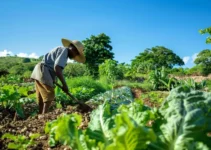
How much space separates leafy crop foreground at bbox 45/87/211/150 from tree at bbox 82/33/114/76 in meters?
26.2

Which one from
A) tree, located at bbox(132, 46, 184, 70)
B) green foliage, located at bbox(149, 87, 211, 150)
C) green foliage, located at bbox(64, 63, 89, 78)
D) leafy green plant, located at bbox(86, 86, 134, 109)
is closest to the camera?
green foliage, located at bbox(149, 87, 211, 150)

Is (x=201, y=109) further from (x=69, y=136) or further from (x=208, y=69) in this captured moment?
(x=208, y=69)

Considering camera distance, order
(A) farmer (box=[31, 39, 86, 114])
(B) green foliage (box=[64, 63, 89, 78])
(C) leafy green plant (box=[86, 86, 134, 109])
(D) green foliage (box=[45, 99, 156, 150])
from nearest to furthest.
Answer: (D) green foliage (box=[45, 99, 156, 150]) → (A) farmer (box=[31, 39, 86, 114]) → (C) leafy green plant (box=[86, 86, 134, 109]) → (B) green foliage (box=[64, 63, 89, 78])

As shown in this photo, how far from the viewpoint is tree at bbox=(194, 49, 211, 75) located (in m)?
28.4

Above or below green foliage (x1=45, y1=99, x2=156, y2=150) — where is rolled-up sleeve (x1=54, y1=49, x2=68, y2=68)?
above

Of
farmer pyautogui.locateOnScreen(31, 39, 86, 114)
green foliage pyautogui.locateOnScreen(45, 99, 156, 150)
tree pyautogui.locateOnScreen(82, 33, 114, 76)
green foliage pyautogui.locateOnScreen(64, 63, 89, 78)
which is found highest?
tree pyautogui.locateOnScreen(82, 33, 114, 76)

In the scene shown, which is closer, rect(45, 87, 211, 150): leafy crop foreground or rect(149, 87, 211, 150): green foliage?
rect(45, 87, 211, 150): leafy crop foreground

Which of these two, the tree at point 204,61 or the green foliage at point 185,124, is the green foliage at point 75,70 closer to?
the tree at point 204,61

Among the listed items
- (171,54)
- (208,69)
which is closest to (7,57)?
(171,54)

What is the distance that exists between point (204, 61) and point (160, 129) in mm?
33883

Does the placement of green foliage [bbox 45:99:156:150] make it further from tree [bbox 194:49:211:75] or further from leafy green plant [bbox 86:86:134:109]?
tree [bbox 194:49:211:75]

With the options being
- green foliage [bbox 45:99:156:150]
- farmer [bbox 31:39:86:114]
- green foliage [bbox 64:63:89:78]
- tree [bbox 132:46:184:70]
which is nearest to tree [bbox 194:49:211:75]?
green foliage [bbox 64:63:89:78]

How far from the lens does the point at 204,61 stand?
110ft

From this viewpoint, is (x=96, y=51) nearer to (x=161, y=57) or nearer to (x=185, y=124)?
(x=161, y=57)
